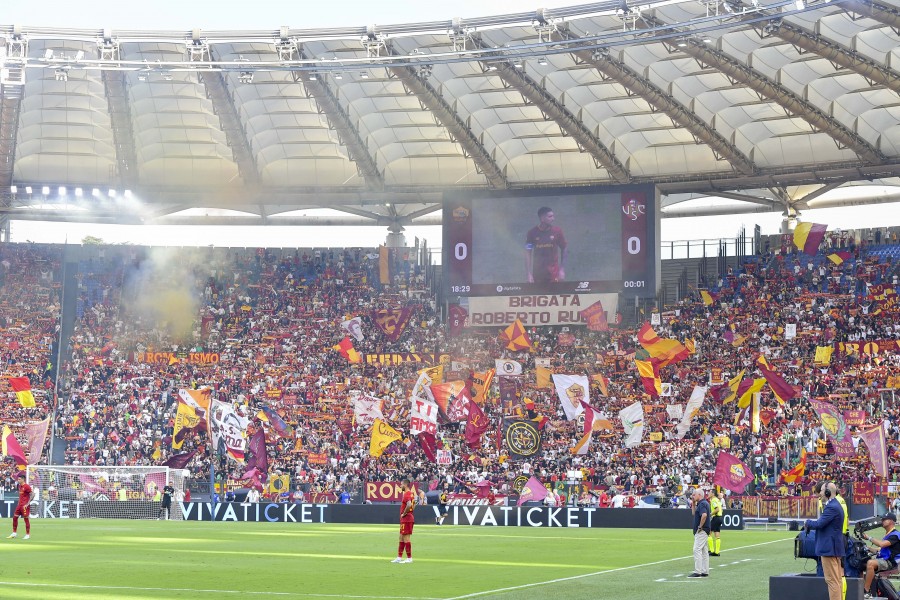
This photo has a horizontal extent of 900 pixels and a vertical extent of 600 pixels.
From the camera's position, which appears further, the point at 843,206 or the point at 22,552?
the point at 843,206

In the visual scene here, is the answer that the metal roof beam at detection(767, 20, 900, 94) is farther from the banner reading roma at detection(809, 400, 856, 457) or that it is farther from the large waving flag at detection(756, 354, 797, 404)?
the banner reading roma at detection(809, 400, 856, 457)

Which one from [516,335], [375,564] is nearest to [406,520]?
[375,564]

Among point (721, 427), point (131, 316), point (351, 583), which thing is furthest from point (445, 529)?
point (131, 316)

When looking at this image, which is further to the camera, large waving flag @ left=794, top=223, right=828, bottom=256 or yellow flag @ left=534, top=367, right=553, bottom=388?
large waving flag @ left=794, top=223, right=828, bottom=256

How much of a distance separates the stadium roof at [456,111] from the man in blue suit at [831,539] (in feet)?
83.5

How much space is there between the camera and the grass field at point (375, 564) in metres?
20.6

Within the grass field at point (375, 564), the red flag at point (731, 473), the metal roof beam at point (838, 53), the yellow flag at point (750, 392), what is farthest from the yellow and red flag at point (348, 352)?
the metal roof beam at point (838, 53)

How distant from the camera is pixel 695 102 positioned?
171 ft

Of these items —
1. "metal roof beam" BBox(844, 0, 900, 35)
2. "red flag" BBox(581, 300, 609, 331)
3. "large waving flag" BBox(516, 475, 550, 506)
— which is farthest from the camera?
"red flag" BBox(581, 300, 609, 331)

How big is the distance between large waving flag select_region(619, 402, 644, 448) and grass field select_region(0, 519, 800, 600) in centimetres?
1147

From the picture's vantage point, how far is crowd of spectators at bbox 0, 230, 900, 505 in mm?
51281

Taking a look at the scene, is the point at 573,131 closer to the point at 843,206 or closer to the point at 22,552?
the point at 843,206

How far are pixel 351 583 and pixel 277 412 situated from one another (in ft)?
120

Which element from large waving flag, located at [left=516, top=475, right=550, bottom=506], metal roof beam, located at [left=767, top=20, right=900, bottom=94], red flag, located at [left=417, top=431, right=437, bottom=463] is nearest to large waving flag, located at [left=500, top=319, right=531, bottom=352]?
red flag, located at [left=417, top=431, right=437, bottom=463]
